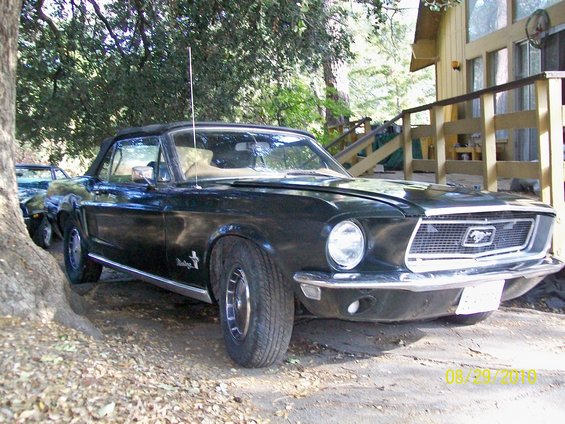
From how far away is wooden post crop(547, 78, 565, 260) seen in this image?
5.19m

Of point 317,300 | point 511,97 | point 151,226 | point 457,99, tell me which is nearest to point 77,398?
point 317,300

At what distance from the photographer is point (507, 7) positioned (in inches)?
432

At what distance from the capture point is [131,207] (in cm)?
502

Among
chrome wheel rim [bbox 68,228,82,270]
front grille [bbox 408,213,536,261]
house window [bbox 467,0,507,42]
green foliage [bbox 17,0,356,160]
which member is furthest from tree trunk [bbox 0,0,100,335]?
house window [bbox 467,0,507,42]

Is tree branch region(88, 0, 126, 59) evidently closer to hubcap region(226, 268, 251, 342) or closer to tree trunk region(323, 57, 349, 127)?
tree trunk region(323, 57, 349, 127)

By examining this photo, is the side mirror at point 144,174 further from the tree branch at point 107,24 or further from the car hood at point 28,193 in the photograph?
the tree branch at point 107,24

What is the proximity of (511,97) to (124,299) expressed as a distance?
8.34 metres

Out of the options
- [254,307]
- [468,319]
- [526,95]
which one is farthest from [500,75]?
[254,307]

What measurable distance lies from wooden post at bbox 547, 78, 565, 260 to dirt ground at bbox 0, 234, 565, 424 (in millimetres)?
722

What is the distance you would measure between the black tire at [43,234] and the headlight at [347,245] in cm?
775

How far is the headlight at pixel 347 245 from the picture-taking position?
322 centimetres

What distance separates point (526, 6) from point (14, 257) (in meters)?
9.78

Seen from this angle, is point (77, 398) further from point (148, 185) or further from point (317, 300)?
point (148, 185)

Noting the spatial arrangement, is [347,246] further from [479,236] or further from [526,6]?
[526,6]
